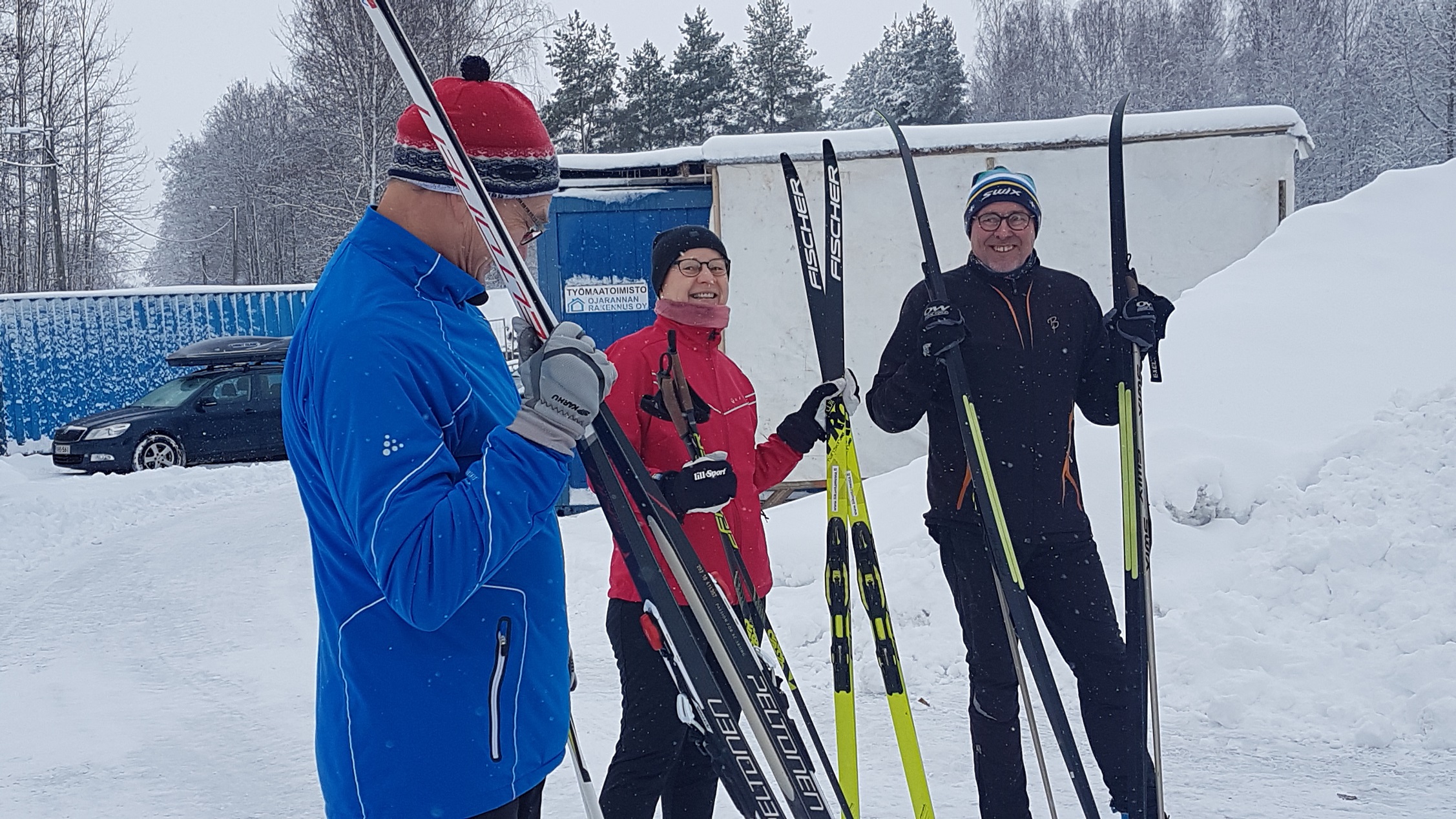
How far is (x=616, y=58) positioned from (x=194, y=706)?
31.7 meters

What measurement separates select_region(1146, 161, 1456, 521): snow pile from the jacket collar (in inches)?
171

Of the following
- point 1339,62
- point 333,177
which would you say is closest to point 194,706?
point 333,177

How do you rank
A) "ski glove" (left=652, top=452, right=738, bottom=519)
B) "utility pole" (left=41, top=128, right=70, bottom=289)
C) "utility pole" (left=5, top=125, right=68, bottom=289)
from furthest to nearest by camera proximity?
1. "utility pole" (left=41, top=128, right=70, bottom=289)
2. "utility pole" (left=5, top=125, right=68, bottom=289)
3. "ski glove" (left=652, top=452, right=738, bottom=519)

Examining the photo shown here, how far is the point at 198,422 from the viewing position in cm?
1112


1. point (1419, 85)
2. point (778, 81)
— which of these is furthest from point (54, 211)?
point (1419, 85)

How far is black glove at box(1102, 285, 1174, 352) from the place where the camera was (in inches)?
101

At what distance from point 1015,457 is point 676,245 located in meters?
1.07

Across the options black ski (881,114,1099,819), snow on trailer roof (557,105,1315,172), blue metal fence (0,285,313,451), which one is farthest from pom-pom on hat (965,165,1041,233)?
blue metal fence (0,285,313,451)

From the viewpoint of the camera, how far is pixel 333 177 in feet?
76.3

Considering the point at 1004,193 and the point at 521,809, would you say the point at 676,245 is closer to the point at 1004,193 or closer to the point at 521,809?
the point at 1004,193

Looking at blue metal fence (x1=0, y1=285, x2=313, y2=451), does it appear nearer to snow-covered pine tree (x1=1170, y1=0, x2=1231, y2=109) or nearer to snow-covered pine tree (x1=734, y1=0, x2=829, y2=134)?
snow-covered pine tree (x1=734, y1=0, x2=829, y2=134)

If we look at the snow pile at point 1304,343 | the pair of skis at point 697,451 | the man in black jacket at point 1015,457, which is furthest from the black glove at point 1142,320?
the snow pile at point 1304,343

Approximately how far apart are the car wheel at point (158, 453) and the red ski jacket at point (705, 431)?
1037 centimetres

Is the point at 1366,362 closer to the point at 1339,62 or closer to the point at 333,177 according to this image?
the point at 333,177
